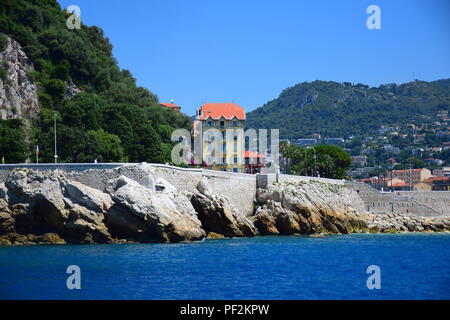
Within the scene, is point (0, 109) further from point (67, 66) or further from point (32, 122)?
point (67, 66)

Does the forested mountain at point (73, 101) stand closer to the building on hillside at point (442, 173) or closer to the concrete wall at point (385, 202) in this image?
the concrete wall at point (385, 202)

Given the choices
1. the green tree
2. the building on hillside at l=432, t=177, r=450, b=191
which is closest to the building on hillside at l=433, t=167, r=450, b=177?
the building on hillside at l=432, t=177, r=450, b=191

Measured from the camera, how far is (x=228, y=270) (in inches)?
1614

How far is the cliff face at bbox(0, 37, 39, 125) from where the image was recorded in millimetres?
75312

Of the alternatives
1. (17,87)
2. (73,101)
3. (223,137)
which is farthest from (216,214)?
(17,87)

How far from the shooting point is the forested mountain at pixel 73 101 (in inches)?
2790

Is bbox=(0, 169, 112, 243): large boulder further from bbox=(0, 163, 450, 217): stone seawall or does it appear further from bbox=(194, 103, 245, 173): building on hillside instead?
bbox=(194, 103, 245, 173): building on hillside

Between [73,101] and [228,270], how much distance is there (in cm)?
4283

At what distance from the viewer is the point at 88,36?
3974 inches

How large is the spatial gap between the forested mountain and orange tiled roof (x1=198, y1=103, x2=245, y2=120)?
5.68 m

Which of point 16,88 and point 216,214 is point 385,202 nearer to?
point 216,214

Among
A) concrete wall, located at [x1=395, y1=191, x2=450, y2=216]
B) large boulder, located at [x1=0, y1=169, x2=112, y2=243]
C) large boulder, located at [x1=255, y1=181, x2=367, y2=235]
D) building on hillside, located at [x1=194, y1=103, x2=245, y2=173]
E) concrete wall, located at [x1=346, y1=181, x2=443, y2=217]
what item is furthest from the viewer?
concrete wall, located at [x1=395, y1=191, x2=450, y2=216]

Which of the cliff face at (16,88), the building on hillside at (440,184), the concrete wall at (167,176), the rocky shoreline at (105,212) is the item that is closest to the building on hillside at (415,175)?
the building on hillside at (440,184)
